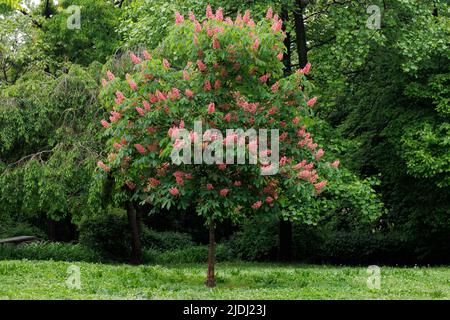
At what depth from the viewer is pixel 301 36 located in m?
23.1

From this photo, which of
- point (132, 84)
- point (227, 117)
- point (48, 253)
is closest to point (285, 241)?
point (48, 253)

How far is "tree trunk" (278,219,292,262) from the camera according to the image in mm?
24406

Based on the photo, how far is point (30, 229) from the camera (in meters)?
30.7

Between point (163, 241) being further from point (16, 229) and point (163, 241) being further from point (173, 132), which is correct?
point (173, 132)

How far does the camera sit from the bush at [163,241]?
28438 mm

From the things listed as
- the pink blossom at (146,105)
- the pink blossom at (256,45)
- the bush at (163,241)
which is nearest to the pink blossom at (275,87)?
the pink blossom at (256,45)

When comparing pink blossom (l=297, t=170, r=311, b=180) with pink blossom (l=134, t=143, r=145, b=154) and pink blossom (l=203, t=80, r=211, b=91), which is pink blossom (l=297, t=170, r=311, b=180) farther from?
pink blossom (l=134, t=143, r=145, b=154)

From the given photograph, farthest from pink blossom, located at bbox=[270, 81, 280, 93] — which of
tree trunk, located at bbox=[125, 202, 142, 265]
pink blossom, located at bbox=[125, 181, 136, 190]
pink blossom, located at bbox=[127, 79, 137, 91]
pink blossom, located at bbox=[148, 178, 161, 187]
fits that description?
tree trunk, located at bbox=[125, 202, 142, 265]

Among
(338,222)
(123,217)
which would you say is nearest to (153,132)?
(123,217)

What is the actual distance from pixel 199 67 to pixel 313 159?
3076 mm

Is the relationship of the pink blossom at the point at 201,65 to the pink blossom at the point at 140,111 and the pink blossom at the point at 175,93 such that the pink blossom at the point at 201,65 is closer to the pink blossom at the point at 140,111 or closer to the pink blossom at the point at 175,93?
the pink blossom at the point at 175,93

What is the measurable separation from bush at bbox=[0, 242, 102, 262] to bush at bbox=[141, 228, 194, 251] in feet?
17.2

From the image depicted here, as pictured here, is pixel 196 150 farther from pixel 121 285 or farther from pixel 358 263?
pixel 358 263

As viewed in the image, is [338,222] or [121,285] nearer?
[121,285]
